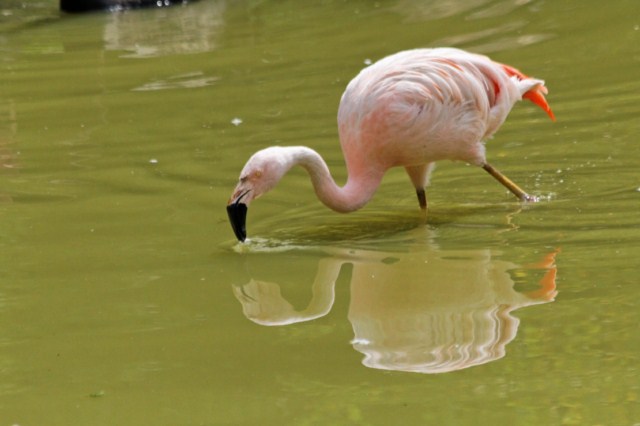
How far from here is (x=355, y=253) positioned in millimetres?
5254

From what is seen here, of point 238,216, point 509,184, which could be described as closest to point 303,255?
point 238,216

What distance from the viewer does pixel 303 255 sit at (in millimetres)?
5250

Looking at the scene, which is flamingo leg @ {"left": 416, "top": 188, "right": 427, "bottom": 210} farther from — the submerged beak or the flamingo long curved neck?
the submerged beak

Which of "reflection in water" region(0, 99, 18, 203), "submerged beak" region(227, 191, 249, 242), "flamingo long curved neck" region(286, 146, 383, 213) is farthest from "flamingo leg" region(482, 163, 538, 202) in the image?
"reflection in water" region(0, 99, 18, 203)

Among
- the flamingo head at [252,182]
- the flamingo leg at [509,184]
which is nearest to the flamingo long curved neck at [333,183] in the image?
the flamingo head at [252,182]

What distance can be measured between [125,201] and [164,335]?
6.75ft

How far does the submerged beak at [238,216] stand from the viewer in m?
5.14

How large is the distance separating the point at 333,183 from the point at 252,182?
44cm

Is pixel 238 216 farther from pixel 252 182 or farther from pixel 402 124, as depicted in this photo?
pixel 402 124

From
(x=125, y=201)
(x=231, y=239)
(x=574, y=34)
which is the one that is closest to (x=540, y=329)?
(x=231, y=239)

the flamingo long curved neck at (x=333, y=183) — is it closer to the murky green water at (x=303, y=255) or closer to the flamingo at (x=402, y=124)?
the flamingo at (x=402, y=124)

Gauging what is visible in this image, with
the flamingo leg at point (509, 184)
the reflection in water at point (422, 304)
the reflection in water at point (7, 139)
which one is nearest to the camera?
the reflection in water at point (422, 304)

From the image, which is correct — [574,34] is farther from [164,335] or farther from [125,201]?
[164,335]

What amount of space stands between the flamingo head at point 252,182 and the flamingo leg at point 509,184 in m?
1.19
